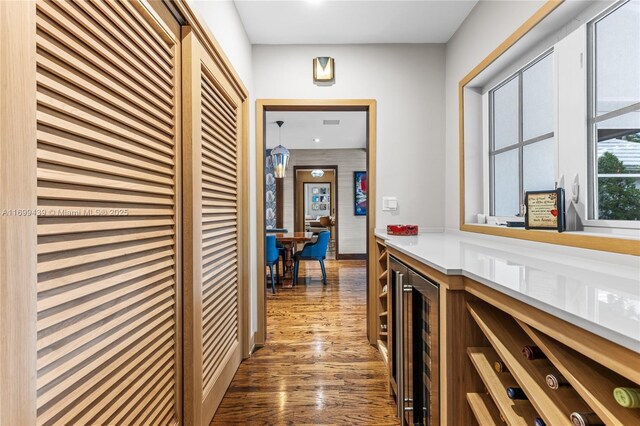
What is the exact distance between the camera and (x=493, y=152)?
7.66 feet

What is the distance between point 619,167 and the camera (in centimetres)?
133

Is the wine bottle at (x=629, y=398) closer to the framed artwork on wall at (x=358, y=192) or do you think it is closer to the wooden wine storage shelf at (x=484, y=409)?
the wooden wine storage shelf at (x=484, y=409)

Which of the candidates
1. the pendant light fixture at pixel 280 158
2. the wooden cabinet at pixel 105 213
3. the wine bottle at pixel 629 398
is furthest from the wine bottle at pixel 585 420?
the pendant light fixture at pixel 280 158

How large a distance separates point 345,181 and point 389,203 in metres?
4.93

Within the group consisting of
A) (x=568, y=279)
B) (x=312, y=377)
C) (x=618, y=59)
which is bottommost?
(x=312, y=377)

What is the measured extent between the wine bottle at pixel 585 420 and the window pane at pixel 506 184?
1.56m

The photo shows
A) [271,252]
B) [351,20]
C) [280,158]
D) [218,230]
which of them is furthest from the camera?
[280,158]

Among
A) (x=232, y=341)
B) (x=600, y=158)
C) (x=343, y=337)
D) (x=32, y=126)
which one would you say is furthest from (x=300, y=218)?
(x=32, y=126)

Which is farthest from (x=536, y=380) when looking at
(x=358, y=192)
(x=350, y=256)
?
(x=358, y=192)

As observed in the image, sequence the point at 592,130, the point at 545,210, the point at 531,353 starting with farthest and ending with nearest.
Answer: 1. the point at 545,210
2. the point at 592,130
3. the point at 531,353

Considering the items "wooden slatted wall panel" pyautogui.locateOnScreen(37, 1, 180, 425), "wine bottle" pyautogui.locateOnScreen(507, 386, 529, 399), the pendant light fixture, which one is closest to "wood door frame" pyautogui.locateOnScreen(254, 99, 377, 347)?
"wooden slatted wall panel" pyautogui.locateOnScreen(37, 1, 180, 425)

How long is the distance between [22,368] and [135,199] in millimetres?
558

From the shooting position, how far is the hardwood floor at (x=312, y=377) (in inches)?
71.6

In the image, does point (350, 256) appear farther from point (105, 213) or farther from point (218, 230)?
point (105, 213)
